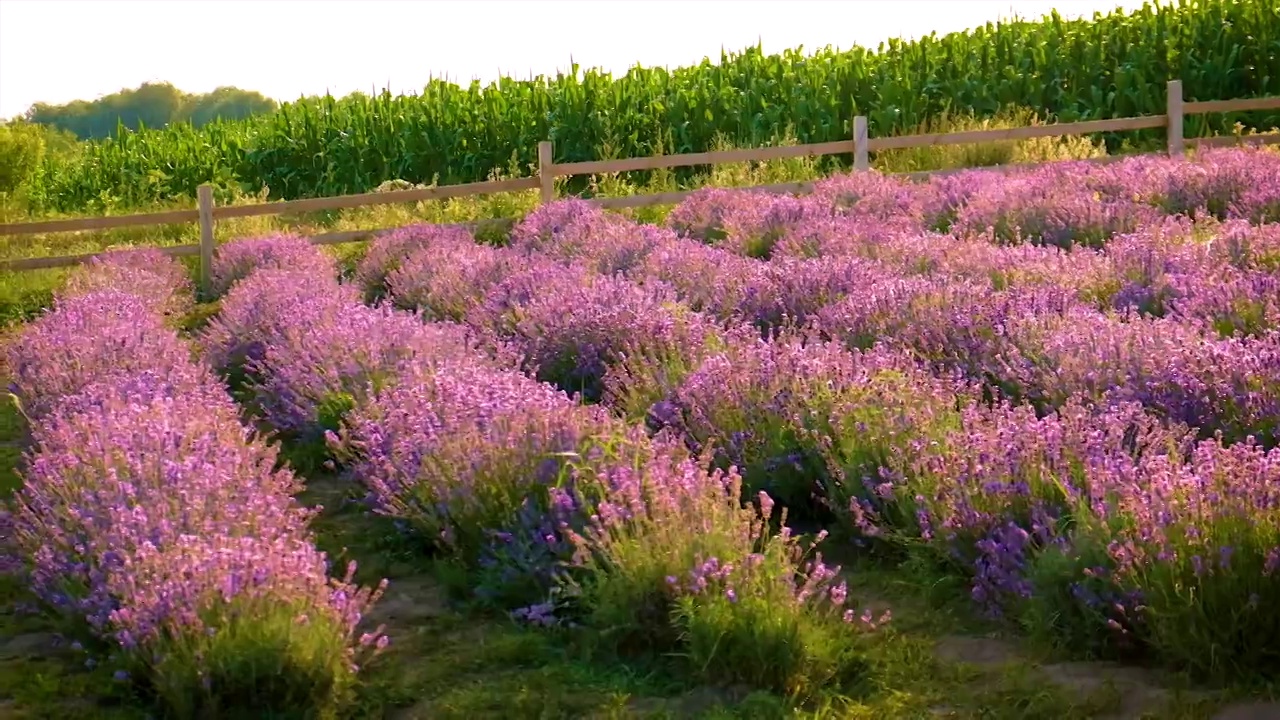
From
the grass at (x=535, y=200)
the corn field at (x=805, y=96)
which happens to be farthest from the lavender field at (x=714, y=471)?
the corn field at (x=805, y=96)

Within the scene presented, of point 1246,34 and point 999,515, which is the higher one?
point 1246,34

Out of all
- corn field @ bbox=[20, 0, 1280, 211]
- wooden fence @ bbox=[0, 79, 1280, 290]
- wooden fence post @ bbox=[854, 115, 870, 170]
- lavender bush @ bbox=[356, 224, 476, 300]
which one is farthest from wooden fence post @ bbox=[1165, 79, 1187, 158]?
lavender bush @ bbox=[356, 224, 476, 300]

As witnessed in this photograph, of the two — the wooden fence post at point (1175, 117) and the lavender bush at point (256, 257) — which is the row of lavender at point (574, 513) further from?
the wooden fence post at point (1175, 117)

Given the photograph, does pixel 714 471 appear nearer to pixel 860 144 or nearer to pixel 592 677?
pixel 592 677

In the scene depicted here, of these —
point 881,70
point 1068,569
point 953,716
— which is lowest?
point 953,716

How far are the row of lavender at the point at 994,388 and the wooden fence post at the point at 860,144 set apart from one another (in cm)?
575

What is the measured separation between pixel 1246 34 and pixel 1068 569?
21.7 meters

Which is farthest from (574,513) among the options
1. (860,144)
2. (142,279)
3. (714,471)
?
(860,144)

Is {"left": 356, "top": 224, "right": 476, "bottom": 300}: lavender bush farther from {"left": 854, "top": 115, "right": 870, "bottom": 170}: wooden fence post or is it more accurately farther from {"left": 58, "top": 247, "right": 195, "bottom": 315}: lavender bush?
{"left": 854, "top": 115, "right": 870, "bottom": 170}: wooden fence post

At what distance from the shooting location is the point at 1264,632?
375 cm

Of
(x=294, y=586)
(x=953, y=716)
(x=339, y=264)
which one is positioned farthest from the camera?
(x=339, y=264)

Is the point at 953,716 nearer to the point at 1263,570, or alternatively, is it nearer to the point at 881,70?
the point at 1263,570

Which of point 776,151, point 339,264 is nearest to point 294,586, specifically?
point 339,264

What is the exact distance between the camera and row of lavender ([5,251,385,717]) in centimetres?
389
